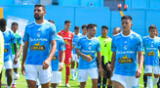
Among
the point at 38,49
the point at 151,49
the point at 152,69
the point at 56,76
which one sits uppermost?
the point at 151,49

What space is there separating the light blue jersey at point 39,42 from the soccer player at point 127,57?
144 centimetres

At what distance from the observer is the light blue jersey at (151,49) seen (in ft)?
47.3

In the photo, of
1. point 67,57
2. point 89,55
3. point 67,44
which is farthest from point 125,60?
point 67,44

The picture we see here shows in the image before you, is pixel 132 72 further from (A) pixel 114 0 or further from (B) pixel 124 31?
(A) pixel 114 0

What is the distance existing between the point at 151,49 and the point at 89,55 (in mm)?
2795

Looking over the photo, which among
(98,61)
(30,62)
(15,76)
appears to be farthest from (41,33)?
(15,76)

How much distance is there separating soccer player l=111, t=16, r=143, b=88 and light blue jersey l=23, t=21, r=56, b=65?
4.72 ft

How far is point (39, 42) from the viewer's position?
9.18 m

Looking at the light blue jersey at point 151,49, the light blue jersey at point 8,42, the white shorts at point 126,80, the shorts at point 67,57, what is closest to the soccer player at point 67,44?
the shorts at point 67,57

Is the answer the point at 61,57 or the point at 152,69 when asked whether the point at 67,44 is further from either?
the point at 61,57

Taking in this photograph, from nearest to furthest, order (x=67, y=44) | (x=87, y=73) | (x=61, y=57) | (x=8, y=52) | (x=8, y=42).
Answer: (x=61, y=57)
(x=87, y=73)
(x=8, y=52)
(x=8, y=42)
(x=67, y=44)

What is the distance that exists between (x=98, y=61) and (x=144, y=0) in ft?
111

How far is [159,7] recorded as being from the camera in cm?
4566

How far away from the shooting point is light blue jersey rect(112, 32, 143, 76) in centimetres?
931
